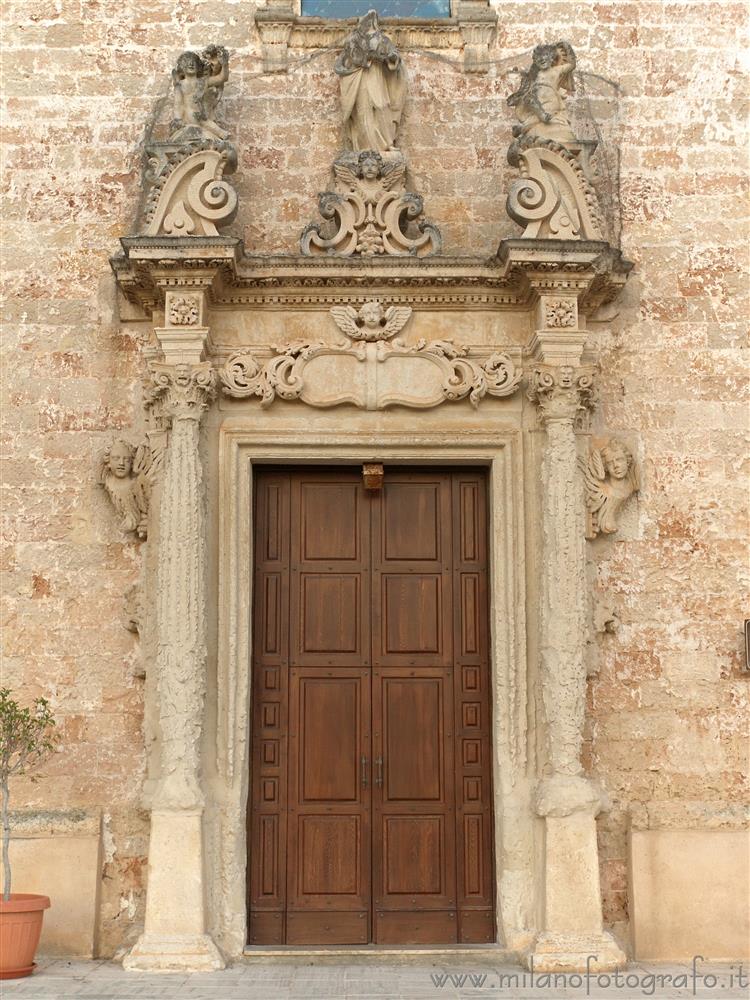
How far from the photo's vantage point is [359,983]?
6586 mm

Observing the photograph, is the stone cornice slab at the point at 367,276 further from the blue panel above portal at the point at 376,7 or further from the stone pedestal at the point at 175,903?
the stone pedestal at the point at 175,903

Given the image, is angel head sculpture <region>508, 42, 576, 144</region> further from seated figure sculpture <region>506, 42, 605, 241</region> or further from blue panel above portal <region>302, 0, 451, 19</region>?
blue panel above portal <region>302, 0, 451, 19</region>

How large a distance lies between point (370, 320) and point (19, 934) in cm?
386

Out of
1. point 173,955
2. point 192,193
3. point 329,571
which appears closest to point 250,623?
point 329,571

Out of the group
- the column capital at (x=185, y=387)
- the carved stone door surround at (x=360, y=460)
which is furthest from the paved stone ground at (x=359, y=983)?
the column capital at (x=185, y=387)

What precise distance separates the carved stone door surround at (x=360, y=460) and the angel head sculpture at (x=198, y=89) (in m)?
0.84

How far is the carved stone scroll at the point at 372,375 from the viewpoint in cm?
767

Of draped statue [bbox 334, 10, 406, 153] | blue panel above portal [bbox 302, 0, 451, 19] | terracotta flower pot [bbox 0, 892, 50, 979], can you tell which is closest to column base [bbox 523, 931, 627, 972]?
terracotta flower pot [bbox 0, 892, 50, 979]

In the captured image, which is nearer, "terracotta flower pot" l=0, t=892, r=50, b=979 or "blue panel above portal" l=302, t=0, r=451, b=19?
"terracotta flower pot" l=0, t=892, r=50, b=979

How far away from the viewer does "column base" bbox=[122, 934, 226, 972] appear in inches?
265

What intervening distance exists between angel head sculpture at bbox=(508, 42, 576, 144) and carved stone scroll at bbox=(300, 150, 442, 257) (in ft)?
2.53

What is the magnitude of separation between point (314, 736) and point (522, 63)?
4.37 metres

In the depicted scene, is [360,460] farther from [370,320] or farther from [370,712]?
[370,712]

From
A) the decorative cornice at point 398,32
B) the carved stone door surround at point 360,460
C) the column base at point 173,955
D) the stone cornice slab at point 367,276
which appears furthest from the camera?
the decorative cornice at point 398,32
